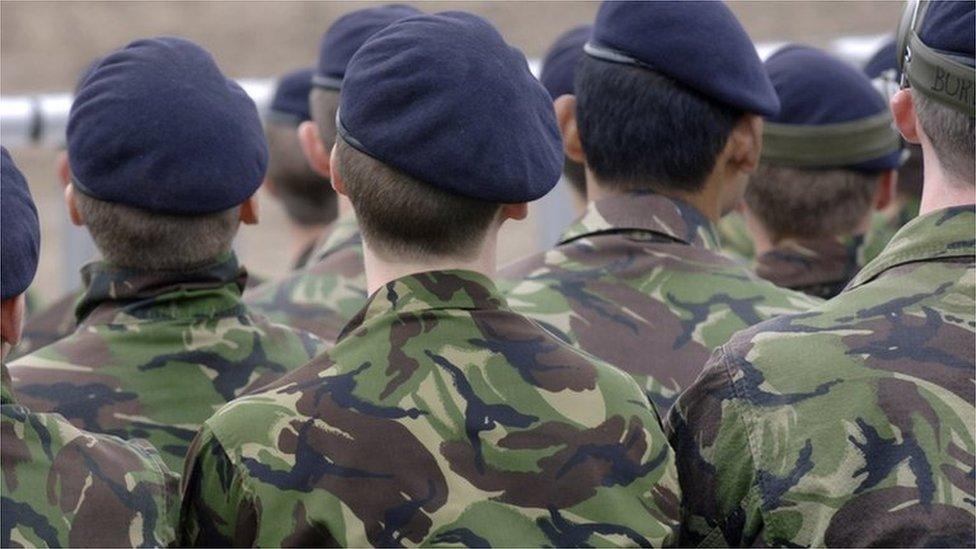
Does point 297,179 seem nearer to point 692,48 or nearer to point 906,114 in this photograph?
point 692,48

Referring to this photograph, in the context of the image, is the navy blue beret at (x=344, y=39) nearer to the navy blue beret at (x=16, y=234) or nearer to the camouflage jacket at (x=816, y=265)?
the camouflage jacket at (x=816, y=265)

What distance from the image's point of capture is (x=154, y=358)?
3.08 metres

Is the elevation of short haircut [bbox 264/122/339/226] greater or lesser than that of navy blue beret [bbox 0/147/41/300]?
lesser

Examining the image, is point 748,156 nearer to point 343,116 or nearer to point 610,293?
point 610,293

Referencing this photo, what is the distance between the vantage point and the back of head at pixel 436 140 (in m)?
2.39

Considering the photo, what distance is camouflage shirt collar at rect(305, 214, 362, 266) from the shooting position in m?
4.20

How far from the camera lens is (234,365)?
10.3ft

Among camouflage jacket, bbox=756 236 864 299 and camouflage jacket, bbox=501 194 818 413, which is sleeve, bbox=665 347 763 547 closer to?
camouflage jacket, bbox=501 194 818 413

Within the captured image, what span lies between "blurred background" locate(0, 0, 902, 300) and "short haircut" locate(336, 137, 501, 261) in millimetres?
10435

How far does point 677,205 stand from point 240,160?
732 mm

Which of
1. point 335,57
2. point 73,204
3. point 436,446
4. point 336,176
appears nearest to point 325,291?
point 335,57

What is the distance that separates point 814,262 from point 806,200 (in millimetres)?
140

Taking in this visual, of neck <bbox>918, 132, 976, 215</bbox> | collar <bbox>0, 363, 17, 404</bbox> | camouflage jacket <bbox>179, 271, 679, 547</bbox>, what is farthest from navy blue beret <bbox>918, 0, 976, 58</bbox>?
collar <bbox>0, 363, 17, 404</bbox>

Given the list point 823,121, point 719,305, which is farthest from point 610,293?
point 823,121
